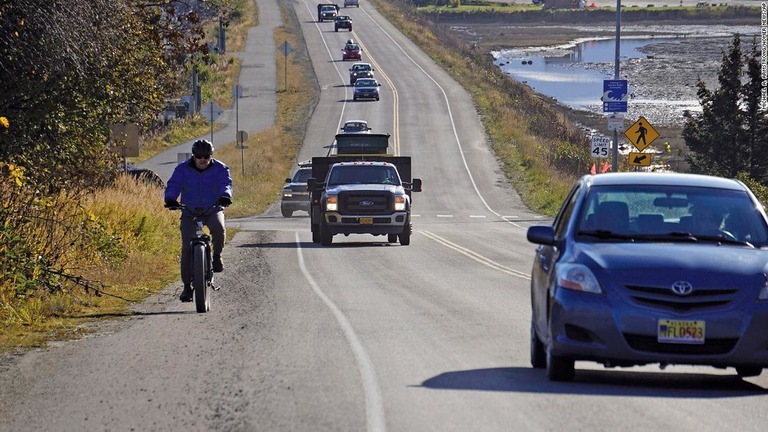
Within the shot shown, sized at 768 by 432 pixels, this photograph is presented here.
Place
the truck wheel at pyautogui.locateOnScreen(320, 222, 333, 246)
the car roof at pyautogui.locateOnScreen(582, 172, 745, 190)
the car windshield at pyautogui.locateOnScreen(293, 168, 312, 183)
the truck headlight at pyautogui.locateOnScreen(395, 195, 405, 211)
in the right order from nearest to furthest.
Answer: the car roof at pyautogui.locateOnScreen(582, 172, 745, 190), the truck headlight at pyautogui.locateOnScreen(395, 195, 405, 211), the truck wheel at pyautogui.locateOnScreen(320, 222, 333, 246), the car windshield at pyautogui.locateOnScreen(293, 168, 312, 183)

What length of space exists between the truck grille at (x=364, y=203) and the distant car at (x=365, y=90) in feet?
204

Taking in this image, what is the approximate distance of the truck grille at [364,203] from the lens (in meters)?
31.2

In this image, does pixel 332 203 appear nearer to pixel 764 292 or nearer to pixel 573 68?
pixel 764 292

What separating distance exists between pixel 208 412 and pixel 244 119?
79298 mm

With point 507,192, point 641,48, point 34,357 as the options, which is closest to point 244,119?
point 507,192

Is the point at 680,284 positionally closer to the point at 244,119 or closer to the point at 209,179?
the point at 209,179

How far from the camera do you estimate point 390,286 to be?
2109 centimetres

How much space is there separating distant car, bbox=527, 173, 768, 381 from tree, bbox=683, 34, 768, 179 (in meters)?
58.1

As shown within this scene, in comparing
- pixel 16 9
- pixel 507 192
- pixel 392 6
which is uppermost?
pixel 392 6

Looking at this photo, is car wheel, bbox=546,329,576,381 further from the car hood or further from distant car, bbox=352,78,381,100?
distant car, bbox=352,78,381,100

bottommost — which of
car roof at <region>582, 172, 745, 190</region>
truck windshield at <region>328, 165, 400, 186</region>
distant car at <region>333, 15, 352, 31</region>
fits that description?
truck windshield at <region>328, 165, 400, 186</region>

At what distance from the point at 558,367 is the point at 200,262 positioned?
653cm

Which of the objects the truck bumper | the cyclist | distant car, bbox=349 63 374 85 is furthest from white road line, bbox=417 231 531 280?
distant car, bbox=349 63 374 85

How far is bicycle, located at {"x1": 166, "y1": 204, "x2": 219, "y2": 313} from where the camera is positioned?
16422 millimetres
